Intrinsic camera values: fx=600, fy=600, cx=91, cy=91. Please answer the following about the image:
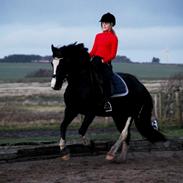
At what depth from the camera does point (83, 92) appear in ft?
33.8

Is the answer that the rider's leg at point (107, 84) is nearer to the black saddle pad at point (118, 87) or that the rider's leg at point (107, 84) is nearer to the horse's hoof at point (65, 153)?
the black saddle pad at point (118, 87)

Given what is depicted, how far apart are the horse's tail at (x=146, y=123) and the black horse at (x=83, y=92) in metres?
0.21

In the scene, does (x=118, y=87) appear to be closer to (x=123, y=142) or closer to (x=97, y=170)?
(x=123, y=142)

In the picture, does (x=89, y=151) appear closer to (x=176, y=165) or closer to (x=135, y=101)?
(x=135, y=101)

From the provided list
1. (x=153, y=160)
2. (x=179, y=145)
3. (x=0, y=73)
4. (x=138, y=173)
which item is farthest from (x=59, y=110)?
(x=0, y=73)

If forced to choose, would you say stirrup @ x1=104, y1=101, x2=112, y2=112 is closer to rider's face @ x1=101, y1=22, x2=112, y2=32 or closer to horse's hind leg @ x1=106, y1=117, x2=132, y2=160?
horse's hind leg @ x1=106, y1=117, x2=132, y2=160

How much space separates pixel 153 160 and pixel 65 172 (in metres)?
2.29

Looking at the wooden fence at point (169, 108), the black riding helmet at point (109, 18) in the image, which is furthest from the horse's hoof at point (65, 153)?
the wooden fence at point (169, 108)

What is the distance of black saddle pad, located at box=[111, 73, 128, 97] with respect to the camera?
1084 centimetres

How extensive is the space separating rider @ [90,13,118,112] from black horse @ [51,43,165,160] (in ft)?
0.54

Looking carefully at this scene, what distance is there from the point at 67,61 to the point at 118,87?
1.19 m

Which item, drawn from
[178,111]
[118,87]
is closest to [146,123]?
[118,87]

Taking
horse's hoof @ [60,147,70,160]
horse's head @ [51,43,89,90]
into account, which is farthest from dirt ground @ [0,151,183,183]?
horse's head @ [51,43,89,90]

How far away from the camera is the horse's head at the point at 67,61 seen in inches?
393
